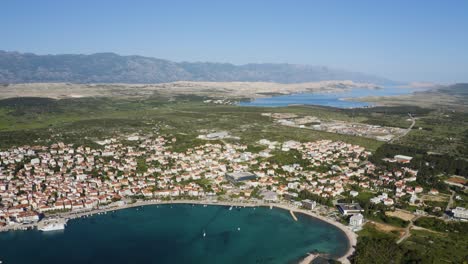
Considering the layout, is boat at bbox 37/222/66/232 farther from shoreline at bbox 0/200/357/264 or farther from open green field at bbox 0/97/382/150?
open green field at bbox 0/97/382/150

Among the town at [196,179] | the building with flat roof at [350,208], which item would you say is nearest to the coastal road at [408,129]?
the town at [196,179]

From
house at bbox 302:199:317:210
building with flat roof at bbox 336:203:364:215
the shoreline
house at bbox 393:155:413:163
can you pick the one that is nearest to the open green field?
house at bbox 393:155:413:163

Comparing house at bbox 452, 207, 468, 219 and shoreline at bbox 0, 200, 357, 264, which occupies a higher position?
house at bbox 452, 207, 468, 219

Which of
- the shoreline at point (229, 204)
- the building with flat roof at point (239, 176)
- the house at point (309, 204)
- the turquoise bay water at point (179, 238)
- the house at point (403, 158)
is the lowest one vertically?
the turquoise bay water at point (179, 238)

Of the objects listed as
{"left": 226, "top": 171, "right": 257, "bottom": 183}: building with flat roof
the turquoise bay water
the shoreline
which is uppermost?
{"left": 226, "top": 171, "right": 257, "bottom": 183}: building with flat roof

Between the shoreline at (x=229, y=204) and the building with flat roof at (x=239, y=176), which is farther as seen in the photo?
the building with flat roof at (x=239, y=176)

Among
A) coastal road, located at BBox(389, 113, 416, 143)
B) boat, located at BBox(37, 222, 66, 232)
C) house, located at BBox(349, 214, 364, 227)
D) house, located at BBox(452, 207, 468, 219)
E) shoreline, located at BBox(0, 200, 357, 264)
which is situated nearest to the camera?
→ shoreline, located at BBox(0, 200, 357, 264)

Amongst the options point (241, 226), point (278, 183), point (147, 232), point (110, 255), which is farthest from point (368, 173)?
point (110, 255)

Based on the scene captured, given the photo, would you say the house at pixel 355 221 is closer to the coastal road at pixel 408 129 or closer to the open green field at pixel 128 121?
the open green field at pixel 128 121

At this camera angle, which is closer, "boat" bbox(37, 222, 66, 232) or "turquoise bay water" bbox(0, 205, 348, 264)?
"turquoise bay water" bbox(0, 205, 348, 264)
